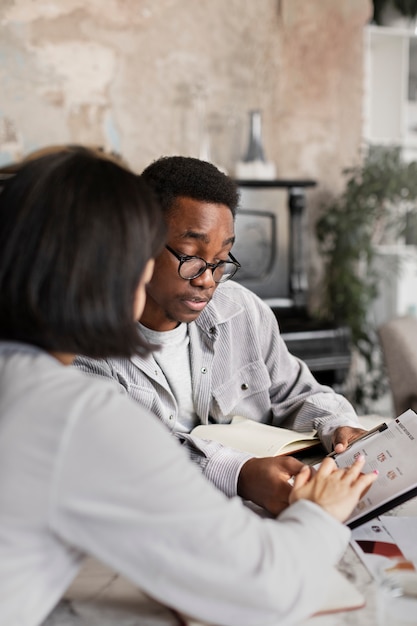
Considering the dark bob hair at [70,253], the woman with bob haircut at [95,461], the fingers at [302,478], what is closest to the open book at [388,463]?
the fingers at [302,478]

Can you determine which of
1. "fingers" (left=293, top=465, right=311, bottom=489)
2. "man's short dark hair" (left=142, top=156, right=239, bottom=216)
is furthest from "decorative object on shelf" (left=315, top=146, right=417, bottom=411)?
"fingers" (left=293, top=465, right=311, bottom=489)

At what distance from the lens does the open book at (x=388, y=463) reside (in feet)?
3.72

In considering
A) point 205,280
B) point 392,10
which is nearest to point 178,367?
point 205,280

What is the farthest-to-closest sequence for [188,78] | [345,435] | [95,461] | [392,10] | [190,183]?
[392,10]
[188,78]
[190,183]
[345,435]
[95,461]

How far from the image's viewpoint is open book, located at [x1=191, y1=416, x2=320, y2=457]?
147 centimetres

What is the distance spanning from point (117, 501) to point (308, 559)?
0.24 meters

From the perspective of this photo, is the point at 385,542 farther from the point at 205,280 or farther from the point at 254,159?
the point at 254,159

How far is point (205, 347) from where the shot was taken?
1705 millimetres

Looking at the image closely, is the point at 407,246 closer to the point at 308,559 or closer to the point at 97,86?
the point at 97,86

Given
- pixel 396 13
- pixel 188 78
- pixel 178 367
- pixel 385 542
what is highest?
pixel 396 13

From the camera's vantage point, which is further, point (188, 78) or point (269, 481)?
point (188, 78)

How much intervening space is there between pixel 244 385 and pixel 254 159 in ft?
7.92

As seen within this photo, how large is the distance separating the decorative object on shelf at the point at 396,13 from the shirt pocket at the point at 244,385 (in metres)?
3.92

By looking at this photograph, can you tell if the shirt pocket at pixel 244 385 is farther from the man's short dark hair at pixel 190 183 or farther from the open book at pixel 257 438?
the man's short dark hair at pixel 190 183
